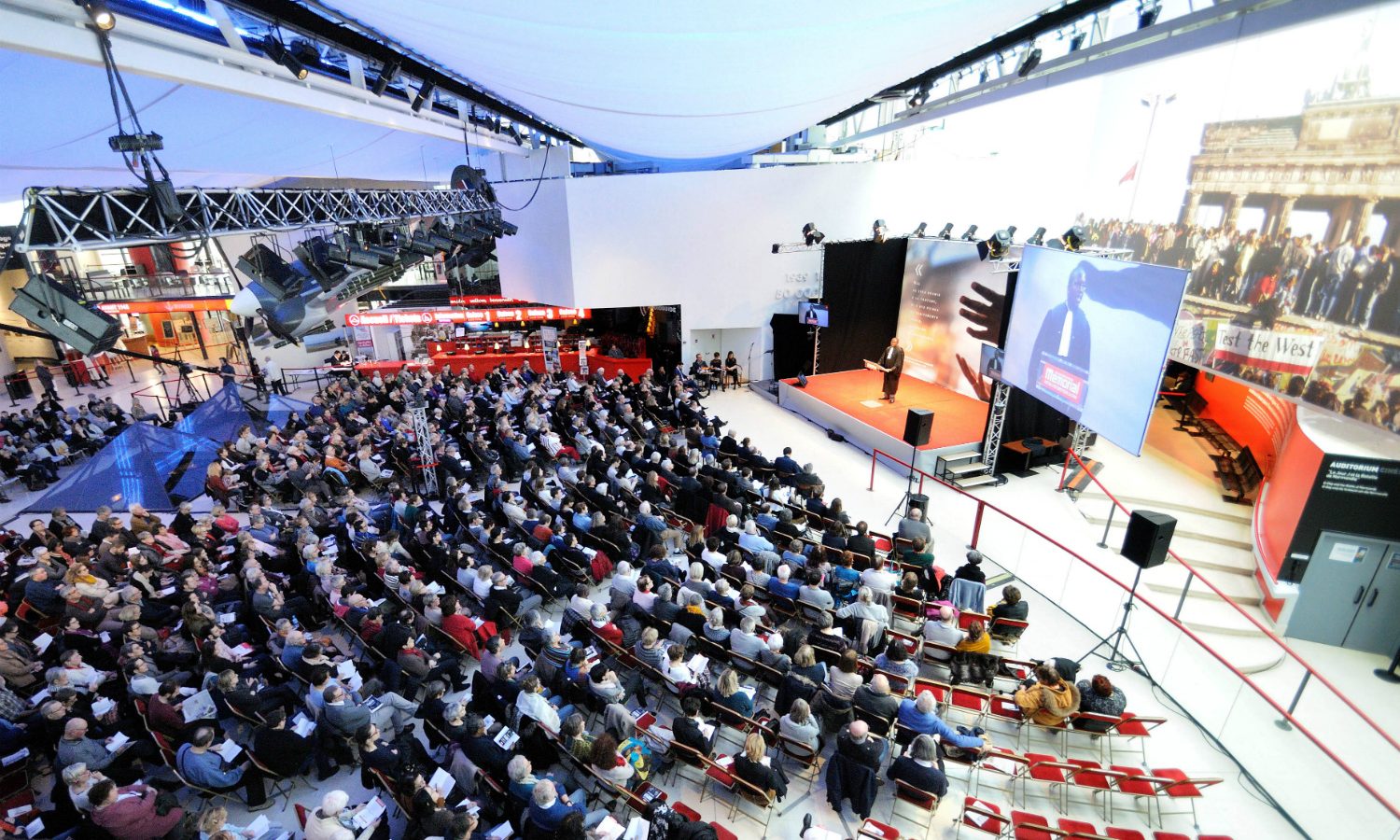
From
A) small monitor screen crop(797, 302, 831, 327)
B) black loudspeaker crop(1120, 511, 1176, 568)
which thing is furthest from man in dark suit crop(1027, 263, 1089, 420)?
small monitor screen crop(797, 302, 831, 327)

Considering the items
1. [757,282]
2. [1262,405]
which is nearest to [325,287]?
[757,282]

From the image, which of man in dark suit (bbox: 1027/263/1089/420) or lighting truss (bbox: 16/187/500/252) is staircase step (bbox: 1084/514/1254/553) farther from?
lighting truss (bbox: 16/187/500/252)

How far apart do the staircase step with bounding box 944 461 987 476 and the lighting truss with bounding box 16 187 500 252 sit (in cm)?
1090

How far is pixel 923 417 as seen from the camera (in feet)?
31.1

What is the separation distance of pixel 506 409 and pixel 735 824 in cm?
973

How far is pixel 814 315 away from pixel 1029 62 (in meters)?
8.26

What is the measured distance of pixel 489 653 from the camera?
5.29 metres

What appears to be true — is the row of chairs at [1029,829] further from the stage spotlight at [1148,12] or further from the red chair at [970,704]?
the stage spotlight at [1148,12]

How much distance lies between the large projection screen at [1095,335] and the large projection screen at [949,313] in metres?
3.54

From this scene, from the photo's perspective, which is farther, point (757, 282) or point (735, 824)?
point (757, 282)

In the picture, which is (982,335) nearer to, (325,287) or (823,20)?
(823,20)

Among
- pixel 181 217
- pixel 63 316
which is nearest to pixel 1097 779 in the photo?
pixel 181 217

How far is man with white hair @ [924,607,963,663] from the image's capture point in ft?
19.3

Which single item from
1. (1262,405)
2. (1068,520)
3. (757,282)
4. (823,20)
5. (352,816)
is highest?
(823,20)
